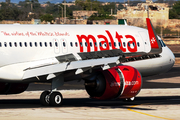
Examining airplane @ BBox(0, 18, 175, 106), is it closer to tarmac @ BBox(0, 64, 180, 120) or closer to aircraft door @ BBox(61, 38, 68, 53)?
aircraft door @ BBox(61, 38, 68, 53)

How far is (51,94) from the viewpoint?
23.4 m

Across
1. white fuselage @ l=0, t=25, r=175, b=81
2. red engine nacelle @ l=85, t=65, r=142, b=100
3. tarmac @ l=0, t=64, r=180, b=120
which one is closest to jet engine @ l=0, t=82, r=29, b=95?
tarmac @ l=0, t=64, r=180, b=120

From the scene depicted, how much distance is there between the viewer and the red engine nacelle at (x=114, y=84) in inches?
920

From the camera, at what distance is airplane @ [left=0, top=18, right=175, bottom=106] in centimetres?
2270

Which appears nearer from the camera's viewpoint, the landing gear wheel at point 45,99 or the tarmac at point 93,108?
the tarmac at point 93,108

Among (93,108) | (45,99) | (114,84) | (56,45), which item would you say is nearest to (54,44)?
(56,45)

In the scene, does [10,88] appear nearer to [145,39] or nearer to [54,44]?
[54,44]

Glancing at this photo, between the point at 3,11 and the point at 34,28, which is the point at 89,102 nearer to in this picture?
the point at 34,28

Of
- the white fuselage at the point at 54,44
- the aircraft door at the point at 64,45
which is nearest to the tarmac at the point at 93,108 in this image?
the white fuselage at the point at 54,44

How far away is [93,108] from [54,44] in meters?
4.87

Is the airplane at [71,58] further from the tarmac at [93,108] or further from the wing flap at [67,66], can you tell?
the tarmac at [93,108]

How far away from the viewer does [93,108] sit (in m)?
23.1

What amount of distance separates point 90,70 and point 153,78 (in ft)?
70.3

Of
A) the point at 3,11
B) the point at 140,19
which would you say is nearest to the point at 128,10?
the point at 140,19
